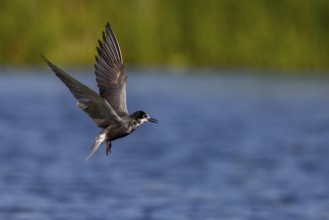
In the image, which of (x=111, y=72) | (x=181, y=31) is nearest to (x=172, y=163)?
(x=111, y=72)

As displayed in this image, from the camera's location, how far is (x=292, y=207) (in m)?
19.5

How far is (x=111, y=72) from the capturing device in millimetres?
14859

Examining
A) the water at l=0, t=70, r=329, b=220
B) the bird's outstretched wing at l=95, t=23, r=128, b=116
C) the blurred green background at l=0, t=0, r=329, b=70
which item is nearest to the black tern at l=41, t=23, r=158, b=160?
the bird's outstretched wing at l=95, t=23, r=128, b=116

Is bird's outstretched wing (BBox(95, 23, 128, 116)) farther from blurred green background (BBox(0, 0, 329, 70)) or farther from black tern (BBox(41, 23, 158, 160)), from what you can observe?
blurred green background (BBox(0, 0, 329, 70))

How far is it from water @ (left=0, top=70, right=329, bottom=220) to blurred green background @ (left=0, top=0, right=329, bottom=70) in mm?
45063

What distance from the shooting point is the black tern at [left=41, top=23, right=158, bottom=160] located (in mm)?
13352

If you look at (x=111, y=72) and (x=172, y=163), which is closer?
(x=111, y=72)

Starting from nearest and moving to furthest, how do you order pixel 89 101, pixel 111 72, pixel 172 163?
1. pixel 89 101
2. pixel 111 72
3. pixel 172 163

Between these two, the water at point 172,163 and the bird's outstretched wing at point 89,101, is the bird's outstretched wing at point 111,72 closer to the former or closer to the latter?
the bird's outstretched wing at point 89,101

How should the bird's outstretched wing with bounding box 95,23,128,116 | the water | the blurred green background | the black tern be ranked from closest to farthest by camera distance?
the black tern → the bird's outstretched wing with bounding box 95,23,128,116 → the water → the blurred green background

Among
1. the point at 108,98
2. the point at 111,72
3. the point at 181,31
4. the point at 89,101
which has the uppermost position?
the point at 181,31

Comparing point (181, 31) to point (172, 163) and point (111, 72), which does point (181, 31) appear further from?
point (111, 72)

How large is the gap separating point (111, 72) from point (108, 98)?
521 millimetres

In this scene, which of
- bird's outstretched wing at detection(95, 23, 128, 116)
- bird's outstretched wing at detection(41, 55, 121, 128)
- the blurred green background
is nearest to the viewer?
bird's outstretched wing at detection(41, 55, 121, 128)
